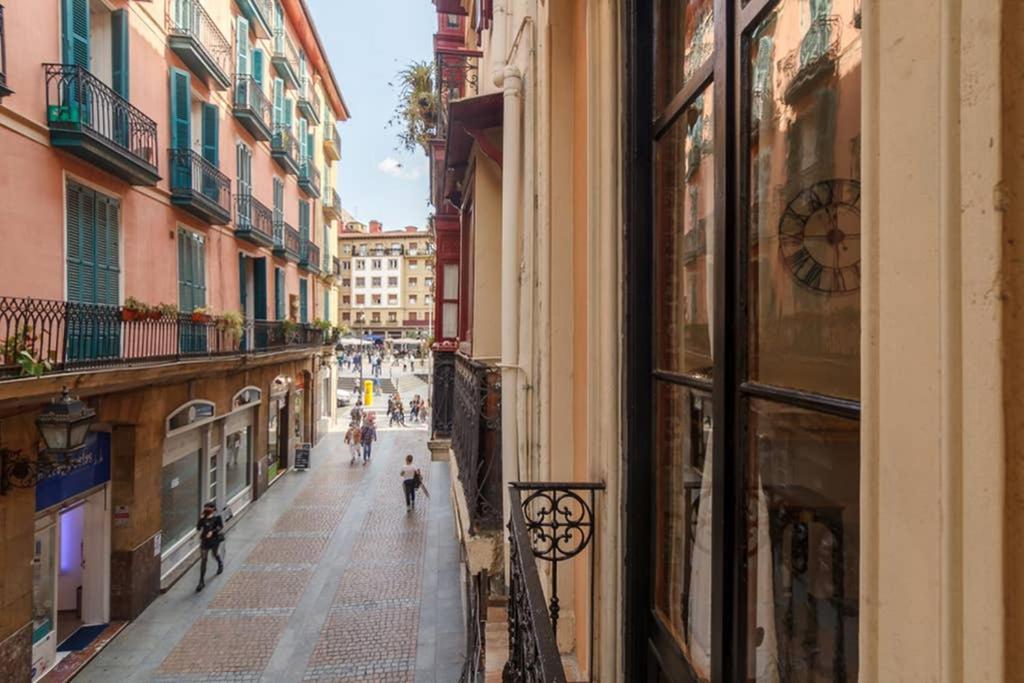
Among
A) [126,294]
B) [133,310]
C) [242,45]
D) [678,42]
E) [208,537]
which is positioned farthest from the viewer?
[242,45]

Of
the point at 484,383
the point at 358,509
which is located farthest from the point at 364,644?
the point at 358,509

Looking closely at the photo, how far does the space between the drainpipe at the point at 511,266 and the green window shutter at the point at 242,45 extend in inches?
606

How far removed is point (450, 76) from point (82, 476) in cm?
952

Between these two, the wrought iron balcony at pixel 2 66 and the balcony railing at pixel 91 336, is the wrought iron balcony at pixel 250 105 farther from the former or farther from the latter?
the wrought iron balcony at pixel 2 66

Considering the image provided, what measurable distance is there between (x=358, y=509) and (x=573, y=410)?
15.4 metres

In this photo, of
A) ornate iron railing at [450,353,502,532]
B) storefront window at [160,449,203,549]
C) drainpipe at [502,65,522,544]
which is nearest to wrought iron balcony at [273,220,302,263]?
storefront window at [160,449,203,549]

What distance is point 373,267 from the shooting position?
275 ft

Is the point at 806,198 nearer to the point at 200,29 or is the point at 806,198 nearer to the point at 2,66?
the point at 2,66

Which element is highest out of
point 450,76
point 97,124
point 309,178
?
point 309,178

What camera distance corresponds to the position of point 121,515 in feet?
35.9

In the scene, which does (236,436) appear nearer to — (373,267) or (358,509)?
(358,509)

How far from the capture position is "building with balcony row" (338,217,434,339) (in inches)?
3201

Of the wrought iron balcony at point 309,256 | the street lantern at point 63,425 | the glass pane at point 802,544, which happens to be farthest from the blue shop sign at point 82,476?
the wrought iron balcony at point 309,256

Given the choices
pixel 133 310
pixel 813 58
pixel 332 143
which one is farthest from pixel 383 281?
pixel 813 58
